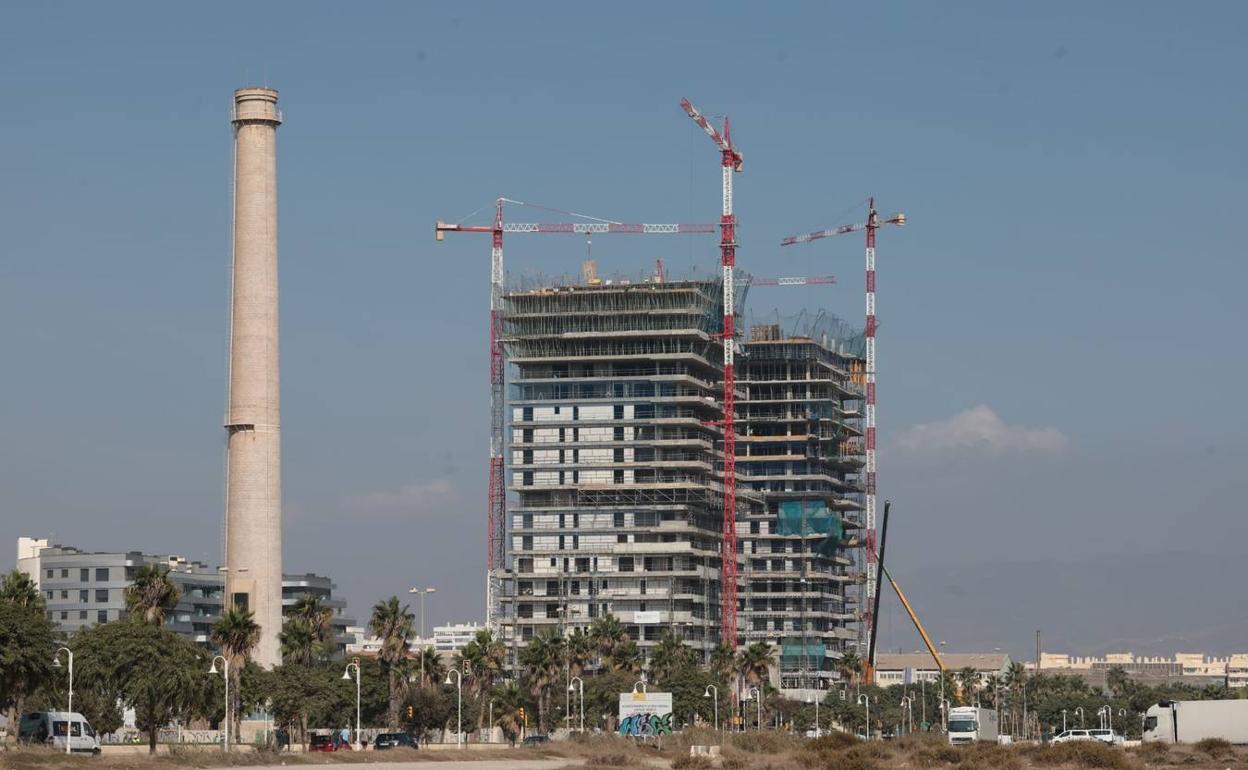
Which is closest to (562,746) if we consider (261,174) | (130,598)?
(130,598)

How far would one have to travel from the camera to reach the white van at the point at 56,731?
105000mm

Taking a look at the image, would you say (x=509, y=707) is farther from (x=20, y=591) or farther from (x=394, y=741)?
(x=20, y=591)

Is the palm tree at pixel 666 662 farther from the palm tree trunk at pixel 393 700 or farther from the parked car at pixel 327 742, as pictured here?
the parked car at pixel 327 742

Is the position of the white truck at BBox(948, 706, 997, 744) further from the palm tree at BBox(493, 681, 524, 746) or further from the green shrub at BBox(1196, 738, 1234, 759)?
the palm tree at BBox(493, 681, 524, 746)

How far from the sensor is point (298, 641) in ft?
472

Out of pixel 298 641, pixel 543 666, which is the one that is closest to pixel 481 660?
pixel 543 666

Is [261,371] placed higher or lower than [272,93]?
lower

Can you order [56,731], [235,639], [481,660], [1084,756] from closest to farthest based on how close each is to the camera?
1. [56,731]
2. [1084,756]
3. [235,639]
4. [481,660]

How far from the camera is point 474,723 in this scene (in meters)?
176

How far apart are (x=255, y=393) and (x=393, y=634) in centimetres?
2954

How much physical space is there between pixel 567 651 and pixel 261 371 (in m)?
38.3

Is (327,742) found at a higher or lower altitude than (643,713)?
lower

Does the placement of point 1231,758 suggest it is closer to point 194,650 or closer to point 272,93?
point 194,650

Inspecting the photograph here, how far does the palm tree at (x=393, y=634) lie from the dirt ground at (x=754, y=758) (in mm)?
17695
